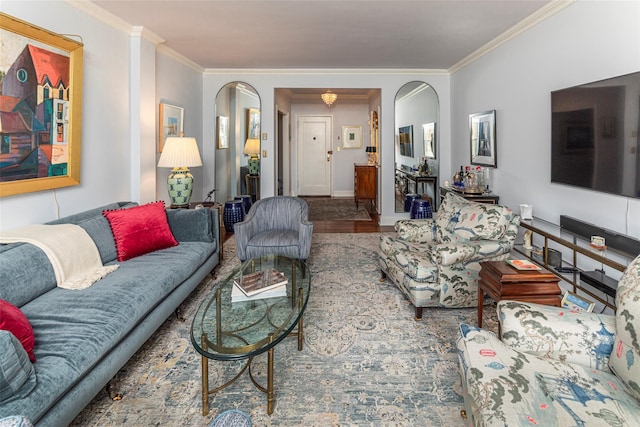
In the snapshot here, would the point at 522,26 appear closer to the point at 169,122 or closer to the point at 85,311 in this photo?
the point at 169,122

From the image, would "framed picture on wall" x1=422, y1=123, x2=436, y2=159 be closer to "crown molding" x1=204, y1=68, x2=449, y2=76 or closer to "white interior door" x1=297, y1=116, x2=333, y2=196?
"crown molding" x1=204, y1=68, x2=449, y2=76

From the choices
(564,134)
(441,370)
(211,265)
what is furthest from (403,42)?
(441,370)

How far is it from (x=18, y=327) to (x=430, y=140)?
5.68 meters

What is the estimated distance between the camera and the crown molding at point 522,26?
3.11 m

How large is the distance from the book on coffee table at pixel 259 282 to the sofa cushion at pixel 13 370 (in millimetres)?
1032

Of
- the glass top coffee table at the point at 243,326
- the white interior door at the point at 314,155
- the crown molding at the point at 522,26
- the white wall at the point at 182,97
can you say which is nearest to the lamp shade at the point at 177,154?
the white wall at the point at 182,97

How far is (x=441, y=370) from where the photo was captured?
6.98 ft

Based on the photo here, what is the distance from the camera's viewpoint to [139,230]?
9.54 ft

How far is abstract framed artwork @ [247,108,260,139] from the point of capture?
6.16 m

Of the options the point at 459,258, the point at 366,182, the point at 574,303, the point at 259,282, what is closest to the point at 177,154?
the point at 259,282

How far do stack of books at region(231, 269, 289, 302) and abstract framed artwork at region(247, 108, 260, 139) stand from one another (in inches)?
170

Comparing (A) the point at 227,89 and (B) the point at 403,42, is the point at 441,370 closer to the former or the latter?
(B) the point at 403,42

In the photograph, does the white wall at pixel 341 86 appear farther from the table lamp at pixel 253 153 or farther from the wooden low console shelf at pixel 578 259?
the wooden low console shelf at pixel 578 259

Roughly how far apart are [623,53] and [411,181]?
3840 millimetres
